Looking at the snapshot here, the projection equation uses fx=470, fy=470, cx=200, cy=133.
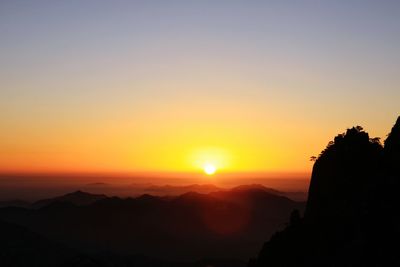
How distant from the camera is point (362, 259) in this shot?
59.3 metres

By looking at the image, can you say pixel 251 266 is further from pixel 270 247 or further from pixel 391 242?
pixel 391 242

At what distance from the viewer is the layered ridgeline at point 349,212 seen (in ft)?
199

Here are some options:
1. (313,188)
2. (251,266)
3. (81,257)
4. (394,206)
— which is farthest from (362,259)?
(81,257)

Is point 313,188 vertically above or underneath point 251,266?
above

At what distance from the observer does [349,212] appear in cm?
7225

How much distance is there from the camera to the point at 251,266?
299ft

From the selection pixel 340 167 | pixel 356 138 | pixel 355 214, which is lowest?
pixel 355 214

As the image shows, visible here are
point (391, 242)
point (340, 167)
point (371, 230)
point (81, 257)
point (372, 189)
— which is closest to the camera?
point (391, 242)

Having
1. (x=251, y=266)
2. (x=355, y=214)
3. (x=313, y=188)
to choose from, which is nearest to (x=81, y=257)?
(x=251, y=266)

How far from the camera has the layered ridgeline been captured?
6069cm

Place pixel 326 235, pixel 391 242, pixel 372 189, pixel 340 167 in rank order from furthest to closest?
1. pixel 340 167
2. pixel 326 235
3. pixel 372 189
4. pixel 391 242

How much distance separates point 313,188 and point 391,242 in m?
30.0

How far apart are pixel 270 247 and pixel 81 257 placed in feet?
363

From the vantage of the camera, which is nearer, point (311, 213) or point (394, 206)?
point (394, 206)
